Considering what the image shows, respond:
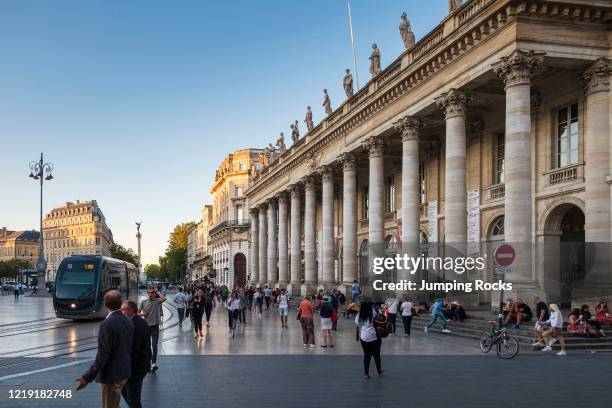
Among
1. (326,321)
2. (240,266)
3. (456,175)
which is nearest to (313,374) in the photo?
(326,321)

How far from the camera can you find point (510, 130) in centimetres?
2173

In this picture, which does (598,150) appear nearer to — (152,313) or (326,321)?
(326,321)

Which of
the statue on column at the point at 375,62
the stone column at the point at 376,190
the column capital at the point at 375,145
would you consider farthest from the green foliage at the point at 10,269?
the statue on column at the point at 375,62

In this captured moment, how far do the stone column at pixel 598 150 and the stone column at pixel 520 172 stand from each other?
217cm

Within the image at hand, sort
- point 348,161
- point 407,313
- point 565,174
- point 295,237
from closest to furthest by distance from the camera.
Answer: point 407,313 → point 565,174 → point 348,161 → point 295,237

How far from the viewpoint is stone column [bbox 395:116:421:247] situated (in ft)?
97.3

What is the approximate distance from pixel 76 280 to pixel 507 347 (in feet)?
68.1

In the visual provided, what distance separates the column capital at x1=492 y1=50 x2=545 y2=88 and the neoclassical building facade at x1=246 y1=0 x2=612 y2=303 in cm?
3

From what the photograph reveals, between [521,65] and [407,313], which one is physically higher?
[521,65]

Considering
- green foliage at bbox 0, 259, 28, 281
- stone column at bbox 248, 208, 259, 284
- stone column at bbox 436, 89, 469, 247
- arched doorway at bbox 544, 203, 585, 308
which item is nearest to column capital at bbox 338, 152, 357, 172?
stone column at bbox 436, 89, 469, 247

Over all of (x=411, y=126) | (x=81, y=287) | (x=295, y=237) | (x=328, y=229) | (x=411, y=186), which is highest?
(x=411, y=126)

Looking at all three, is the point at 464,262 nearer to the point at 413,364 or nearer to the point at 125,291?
the point at 413,364

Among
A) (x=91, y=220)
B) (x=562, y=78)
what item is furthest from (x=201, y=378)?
(x=91, y=220)

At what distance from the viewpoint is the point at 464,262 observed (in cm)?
2677
